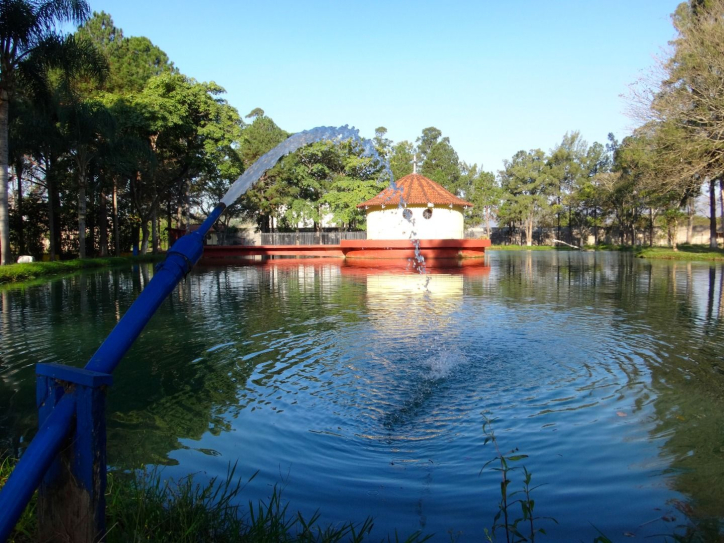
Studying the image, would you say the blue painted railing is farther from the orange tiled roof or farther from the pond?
the orange tiled roof

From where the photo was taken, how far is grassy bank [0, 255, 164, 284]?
19531 mm

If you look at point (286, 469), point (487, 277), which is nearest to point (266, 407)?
point (286, 469)

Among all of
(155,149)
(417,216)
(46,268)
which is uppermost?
(155,149)

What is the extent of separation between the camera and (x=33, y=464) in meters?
2.23

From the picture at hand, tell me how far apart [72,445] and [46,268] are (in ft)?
77.9

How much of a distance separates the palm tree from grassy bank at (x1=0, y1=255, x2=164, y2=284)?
90 centimetres

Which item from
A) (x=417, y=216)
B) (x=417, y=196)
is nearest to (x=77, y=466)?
(x=417, y=216)

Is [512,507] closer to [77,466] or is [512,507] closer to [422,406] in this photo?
[422,406]

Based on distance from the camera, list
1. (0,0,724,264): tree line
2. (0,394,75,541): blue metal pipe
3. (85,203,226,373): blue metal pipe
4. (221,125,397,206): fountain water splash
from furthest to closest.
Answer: (0,0,724,264): tree line < (221,125,397,206): fountain water splash < (85,203,226,373): blue metal pipe < (0,394,75,541): blue metal pipe

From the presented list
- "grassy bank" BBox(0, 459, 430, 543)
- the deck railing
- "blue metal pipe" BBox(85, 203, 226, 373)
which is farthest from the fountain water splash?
the deck railing

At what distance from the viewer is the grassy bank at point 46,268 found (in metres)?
19.5

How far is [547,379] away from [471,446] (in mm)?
2585

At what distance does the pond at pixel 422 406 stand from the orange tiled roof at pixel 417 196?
2615cm

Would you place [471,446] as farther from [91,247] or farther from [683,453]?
[91,247]
